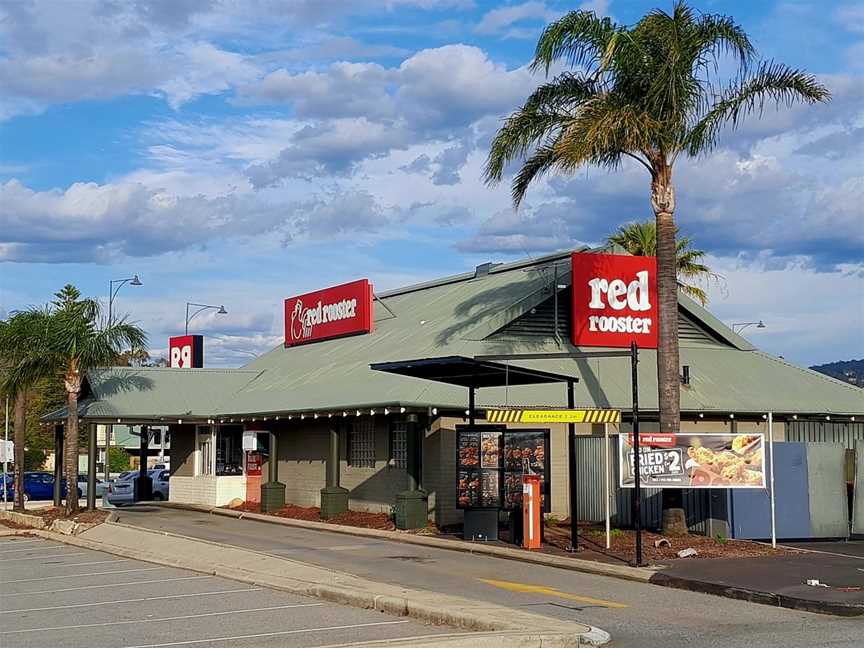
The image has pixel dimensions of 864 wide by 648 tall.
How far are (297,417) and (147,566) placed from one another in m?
9.80

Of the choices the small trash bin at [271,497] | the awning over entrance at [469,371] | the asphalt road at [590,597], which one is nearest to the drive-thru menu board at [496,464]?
the awning over entrance at [469,371]

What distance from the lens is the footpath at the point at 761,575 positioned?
566 inches

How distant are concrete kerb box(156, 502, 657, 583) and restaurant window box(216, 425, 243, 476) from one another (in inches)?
184

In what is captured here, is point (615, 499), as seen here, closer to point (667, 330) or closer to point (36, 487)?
point (667, 330)

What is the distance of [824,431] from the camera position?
94.1ft

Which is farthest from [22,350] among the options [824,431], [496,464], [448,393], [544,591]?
[824,431]

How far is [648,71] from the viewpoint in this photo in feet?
68.4

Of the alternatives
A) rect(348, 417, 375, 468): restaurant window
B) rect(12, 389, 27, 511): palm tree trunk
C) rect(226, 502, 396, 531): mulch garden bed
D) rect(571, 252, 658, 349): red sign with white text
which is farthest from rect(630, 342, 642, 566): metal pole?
rect(12, 389, 27, 511): palm tree trunk

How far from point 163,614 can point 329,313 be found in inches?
930

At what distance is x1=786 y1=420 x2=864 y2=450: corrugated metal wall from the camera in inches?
1108

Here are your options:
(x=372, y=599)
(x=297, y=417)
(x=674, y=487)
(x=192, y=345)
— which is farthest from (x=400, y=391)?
(x=192, y=345)

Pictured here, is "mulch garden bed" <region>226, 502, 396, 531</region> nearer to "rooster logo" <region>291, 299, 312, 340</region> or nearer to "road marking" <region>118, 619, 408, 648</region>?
"rooster logo" <region>291, 299, 312, 340</region>

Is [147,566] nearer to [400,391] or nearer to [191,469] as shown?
[400,391]

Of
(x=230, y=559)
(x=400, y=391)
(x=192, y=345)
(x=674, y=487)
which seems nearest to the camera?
(x=230, y=559)
